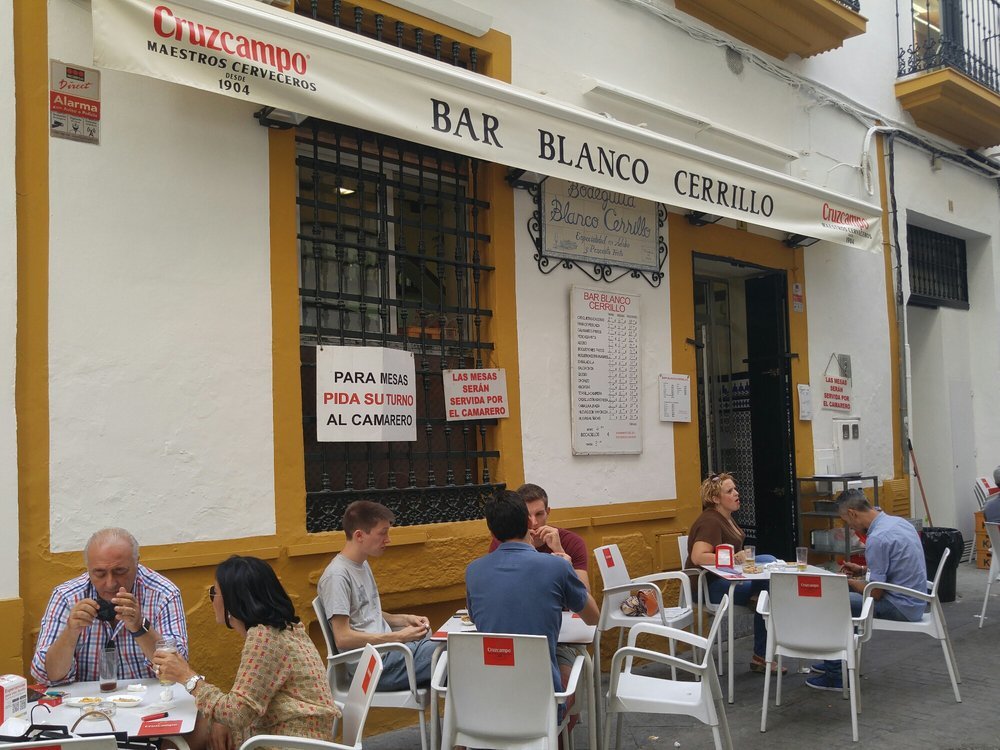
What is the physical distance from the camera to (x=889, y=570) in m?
5.95

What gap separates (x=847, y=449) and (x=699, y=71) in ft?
12.8

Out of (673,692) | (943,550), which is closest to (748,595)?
(673,692)

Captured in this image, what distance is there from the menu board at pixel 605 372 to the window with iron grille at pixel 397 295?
2.51ft

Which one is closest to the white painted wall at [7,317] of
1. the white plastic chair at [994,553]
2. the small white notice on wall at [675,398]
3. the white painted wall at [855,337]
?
the small white notice on wall at [675,398]

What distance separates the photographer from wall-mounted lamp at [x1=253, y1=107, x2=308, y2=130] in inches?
200

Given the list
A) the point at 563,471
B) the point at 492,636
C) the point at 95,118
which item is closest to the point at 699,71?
the point at 563,471

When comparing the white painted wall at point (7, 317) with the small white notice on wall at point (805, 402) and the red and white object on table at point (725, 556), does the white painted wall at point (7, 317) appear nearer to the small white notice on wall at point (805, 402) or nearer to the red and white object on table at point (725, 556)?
the red and white object on table at point (725, 556)

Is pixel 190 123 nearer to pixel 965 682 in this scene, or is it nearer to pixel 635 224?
pixel 635 224

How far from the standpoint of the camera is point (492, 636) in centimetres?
365

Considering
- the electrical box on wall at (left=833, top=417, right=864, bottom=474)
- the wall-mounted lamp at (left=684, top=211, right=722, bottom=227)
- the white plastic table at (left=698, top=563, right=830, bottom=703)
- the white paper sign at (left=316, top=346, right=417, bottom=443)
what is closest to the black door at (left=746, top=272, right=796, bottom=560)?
the electrical box on wall at (left=833, top=417, right=864, bottom=474)

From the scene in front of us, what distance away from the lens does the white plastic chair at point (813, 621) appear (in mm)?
5082

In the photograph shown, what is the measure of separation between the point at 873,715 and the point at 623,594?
166 centimetres

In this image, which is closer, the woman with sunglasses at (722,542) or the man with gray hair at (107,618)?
the man with gray hair at (107,618)

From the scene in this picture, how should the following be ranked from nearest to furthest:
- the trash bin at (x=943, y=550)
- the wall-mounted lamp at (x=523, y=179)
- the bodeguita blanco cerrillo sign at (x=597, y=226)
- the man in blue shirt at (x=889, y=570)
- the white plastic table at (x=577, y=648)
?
the white plastic table at (x=577, y=648) < the man in blue shirt at (x=889, y=570) < the wall-mounted lamp at (x=523, y=179) < the bodeguita blanco cerrillo sign at (x=597, y=226) < the trash bin at (x=943, y=550)
